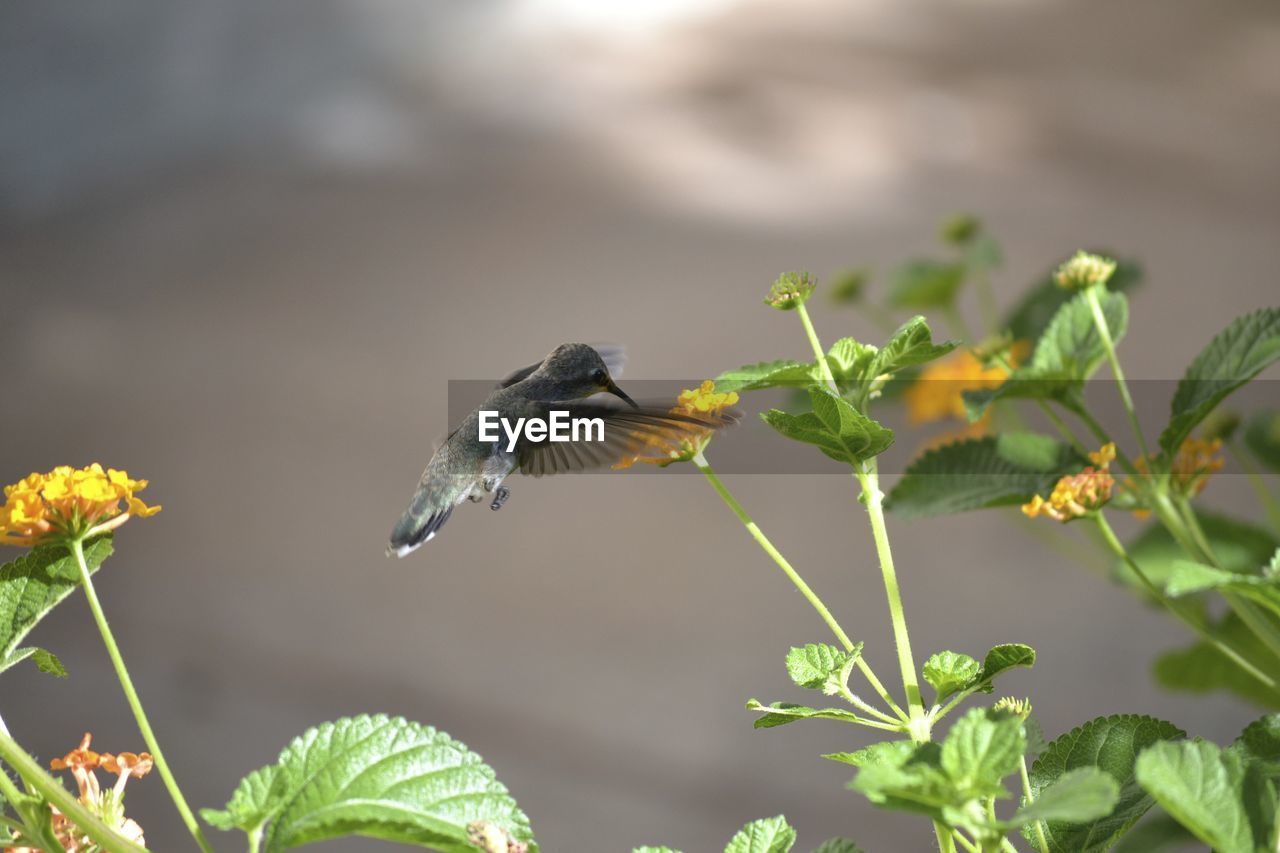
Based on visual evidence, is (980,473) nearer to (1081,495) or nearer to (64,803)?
(1081,495)

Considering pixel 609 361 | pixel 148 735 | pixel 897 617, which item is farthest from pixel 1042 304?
pixel 148 735

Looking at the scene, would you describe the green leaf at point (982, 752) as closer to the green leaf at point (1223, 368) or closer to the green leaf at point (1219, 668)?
the green leaf at point (1223, 368)

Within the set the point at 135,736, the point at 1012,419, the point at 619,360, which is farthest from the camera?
the point at 135,736

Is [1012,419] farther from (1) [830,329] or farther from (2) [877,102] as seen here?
(2) [877,102]

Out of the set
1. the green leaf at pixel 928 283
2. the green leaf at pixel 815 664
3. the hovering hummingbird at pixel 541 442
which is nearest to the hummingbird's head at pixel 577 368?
the hovering hummingbird at pixel 541 442

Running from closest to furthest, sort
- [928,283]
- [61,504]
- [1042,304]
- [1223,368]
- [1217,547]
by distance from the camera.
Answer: [61,504]
[1223,368]
[1217,547]
[1042,304]
[928,283]

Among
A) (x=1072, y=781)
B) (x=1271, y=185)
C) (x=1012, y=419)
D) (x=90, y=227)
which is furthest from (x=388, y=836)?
(x=1271, y=185)
